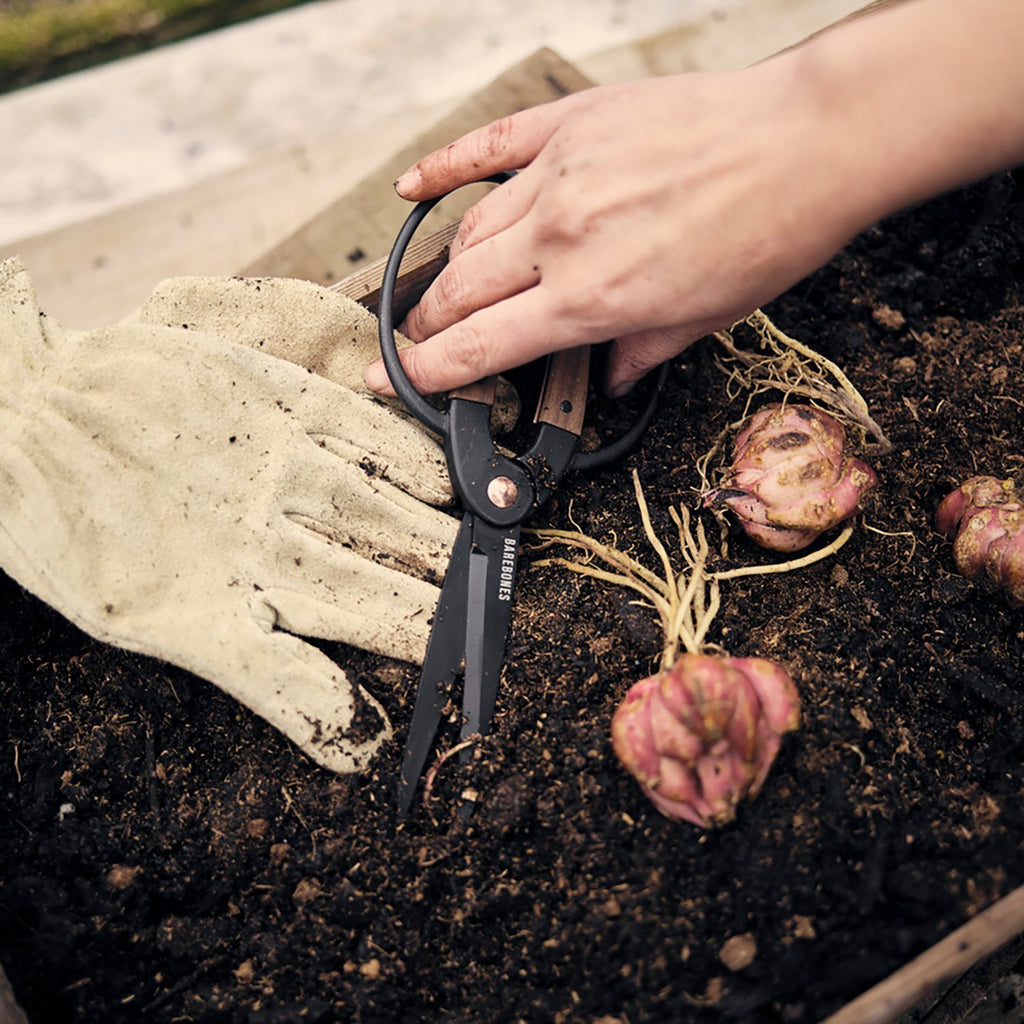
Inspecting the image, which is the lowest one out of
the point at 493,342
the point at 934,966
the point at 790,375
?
the point at 934,966

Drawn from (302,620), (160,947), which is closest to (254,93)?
(302,620)

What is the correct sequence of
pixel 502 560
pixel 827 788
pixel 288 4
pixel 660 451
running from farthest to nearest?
pixel 288 4 < pixel 660 451 < pixel 502 560 < pixel 827 788

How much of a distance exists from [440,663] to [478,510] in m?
0.24

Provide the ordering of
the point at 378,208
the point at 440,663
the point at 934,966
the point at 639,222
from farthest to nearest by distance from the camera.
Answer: the point at 378,208 → the point at 440,663 → the point at 639,222 → the point at 934,966

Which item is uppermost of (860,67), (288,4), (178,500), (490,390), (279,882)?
(288,4)

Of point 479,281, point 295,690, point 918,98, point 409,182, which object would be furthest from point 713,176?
point 295,690

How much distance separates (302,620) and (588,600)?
0.45 metres

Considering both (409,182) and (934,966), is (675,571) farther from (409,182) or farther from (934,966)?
(409,182)

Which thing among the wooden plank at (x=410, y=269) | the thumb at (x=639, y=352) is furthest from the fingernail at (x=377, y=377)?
the thumb at (x=639, y=352)

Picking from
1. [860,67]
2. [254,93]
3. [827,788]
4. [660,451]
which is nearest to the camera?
[860,67]

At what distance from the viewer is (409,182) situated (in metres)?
1.36

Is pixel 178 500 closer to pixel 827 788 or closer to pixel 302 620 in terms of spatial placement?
pixel 302 620

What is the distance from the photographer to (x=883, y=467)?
148cm

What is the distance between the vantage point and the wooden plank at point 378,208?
1824 mm
